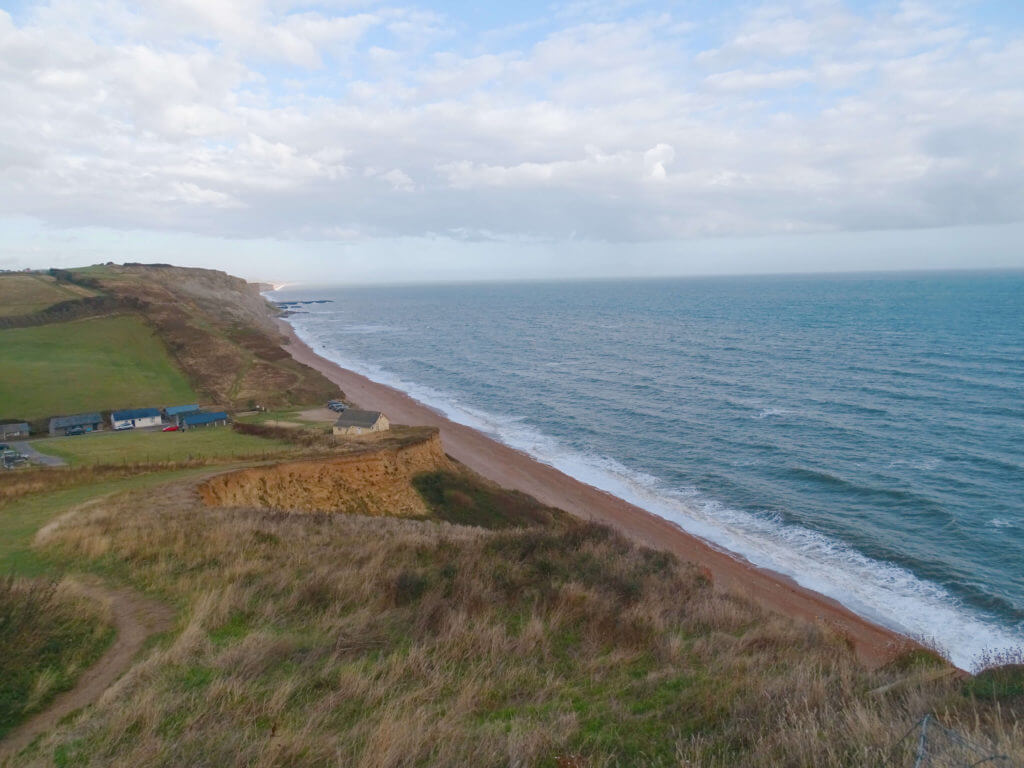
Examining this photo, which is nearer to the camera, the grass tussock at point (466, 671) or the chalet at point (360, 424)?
the grass tussock at point (466, 671)

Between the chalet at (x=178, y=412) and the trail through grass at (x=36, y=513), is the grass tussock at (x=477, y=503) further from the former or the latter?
the chalet at (x=178, y=412)

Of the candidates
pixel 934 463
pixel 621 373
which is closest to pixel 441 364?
pixel 621 373

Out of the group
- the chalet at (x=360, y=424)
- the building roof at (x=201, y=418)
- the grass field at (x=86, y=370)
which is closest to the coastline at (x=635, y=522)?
the chalet at (x=360, y=424)

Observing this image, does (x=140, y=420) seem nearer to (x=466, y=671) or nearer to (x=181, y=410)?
(x=181, y=410)

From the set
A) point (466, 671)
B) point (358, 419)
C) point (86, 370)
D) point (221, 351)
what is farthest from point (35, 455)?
point (466, 671)

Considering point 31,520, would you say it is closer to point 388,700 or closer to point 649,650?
point 388,700
